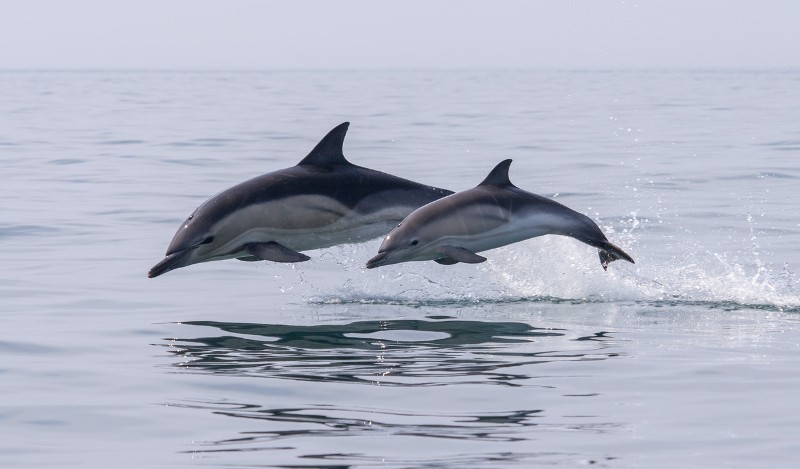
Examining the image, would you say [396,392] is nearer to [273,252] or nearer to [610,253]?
[273,252]

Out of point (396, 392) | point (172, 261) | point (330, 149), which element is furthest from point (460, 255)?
point (396, 392)

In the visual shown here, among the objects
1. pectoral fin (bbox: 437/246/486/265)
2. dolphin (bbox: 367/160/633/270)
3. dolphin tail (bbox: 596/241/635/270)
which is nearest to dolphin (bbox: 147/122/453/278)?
dolphin (bbox: 367/160/633/270)

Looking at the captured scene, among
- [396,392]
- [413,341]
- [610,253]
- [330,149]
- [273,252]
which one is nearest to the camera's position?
[396,392]

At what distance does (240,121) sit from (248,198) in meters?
31.9

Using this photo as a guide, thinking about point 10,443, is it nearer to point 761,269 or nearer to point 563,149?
point 761,269

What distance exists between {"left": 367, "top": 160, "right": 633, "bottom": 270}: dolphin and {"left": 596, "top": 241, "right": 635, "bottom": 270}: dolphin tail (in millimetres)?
48

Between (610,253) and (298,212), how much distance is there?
102 inches

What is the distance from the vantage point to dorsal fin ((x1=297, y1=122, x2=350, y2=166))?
1021 centimetres

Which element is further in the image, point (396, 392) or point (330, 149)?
point (330, 149)

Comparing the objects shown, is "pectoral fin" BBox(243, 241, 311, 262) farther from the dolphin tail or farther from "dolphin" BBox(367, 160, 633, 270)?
the dolphin tail

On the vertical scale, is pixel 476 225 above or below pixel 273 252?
above

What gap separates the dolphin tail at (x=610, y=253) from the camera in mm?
10625

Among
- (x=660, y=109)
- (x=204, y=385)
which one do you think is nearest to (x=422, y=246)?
(x=204, y=385)

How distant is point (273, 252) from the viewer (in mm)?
9961
